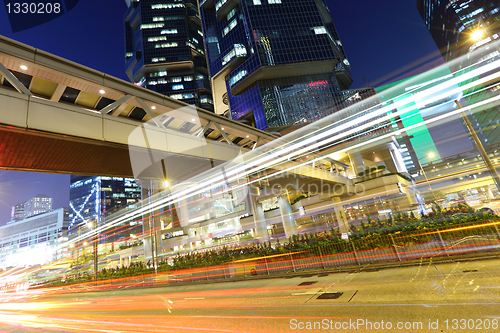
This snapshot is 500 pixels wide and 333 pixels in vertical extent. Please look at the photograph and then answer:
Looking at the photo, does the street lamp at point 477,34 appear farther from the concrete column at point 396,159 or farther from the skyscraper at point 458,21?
the skyscraper at point 458,21

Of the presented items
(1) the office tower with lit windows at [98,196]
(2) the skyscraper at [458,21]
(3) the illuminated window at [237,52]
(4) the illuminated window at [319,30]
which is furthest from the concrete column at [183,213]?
(1) the office tower with lit windows at [98,196]

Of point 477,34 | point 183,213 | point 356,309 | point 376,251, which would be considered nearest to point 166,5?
point 183,213

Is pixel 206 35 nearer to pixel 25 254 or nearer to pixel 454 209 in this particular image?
pixel 454 209

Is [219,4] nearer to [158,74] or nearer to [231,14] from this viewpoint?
[231,14]

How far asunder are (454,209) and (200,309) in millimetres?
15787

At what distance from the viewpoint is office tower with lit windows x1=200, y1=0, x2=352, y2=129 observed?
278 feet

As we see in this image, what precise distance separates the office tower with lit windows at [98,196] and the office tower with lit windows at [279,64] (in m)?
117

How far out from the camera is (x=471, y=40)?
3593 inches

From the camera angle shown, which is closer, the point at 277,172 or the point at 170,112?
the point at 170,112

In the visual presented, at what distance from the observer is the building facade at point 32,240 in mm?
137700

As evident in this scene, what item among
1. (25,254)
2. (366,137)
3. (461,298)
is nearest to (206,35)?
(366,137)

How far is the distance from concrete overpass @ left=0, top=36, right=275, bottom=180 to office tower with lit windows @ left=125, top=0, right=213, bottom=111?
126m

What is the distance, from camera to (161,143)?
10.2 meters

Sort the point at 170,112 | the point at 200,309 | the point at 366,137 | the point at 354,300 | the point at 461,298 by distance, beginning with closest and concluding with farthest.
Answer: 1. the point at 461,298
2. the point at 354,300
3. the point at 200,309
4. the point at 170,112
5. the point at 366,137
